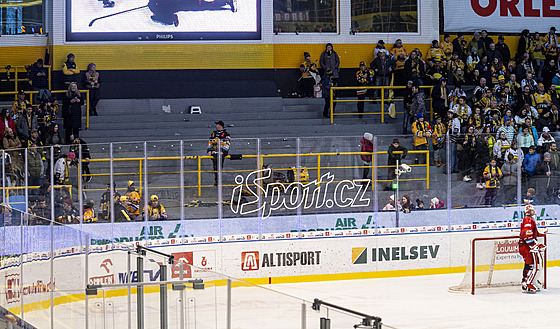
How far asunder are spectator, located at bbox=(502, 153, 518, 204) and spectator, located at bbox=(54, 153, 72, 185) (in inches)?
277

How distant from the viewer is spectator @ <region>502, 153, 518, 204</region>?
50.0 feet

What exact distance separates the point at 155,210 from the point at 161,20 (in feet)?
24.8

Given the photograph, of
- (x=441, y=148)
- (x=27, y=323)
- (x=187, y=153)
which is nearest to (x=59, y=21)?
(x=187, y=153)

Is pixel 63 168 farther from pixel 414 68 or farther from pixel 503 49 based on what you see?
pixel 503 49

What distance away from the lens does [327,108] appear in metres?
20.1

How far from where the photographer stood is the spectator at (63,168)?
1296 cm

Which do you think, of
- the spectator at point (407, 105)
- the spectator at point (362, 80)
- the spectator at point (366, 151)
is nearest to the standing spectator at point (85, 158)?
the spectator at point (366, 151)

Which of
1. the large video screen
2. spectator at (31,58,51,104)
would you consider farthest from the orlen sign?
spectator at (31,58,51,104)

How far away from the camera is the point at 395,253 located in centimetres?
1487

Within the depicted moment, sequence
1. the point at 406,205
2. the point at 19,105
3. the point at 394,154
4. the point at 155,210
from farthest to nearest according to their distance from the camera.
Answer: the point at 19,105 → the point at 406,205 → the point at 394,154 → the point at 155,210

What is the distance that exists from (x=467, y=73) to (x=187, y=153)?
393 inches

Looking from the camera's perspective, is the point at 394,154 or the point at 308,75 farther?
the point at 308,75

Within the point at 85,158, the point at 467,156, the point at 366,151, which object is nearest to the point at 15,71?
the point at 85,158

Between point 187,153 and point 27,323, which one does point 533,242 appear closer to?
point 187,153
